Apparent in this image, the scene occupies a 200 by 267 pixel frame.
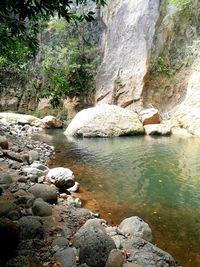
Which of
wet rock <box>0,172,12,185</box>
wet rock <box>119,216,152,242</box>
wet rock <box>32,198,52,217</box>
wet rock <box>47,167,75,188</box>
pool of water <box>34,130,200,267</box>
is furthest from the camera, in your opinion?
wet rock <box>47,167,75,188</box>

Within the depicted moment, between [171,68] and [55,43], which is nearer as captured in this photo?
[171,68]

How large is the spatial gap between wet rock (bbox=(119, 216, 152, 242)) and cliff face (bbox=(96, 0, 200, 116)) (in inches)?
609

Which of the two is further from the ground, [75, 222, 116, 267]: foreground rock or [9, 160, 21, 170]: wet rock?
[9, 160, 21, 170]: wet rock

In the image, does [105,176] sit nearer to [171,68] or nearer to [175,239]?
[175,239]

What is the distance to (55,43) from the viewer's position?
26.6 meters

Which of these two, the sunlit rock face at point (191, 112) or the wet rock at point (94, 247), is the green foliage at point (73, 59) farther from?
the wet rock at point (94, 247)

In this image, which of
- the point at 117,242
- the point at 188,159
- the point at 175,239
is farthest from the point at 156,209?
the point at 188,159

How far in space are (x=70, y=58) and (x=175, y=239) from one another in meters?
20.7

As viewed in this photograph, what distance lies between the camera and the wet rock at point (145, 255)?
12.8ft

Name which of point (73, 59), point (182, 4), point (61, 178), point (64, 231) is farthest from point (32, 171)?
point (73, 59)

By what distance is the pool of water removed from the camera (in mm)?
5266

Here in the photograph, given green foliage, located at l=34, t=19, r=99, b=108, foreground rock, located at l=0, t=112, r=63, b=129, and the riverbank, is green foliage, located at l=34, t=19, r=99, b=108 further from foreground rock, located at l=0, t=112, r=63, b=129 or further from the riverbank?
the riverbank

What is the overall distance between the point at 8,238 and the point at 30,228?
55cm

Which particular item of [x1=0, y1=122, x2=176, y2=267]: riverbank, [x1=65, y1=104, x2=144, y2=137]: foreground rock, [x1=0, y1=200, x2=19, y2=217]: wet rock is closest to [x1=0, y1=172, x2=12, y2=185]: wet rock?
[x1=0, y1=122, x2=176, y2=267]: riverbank
